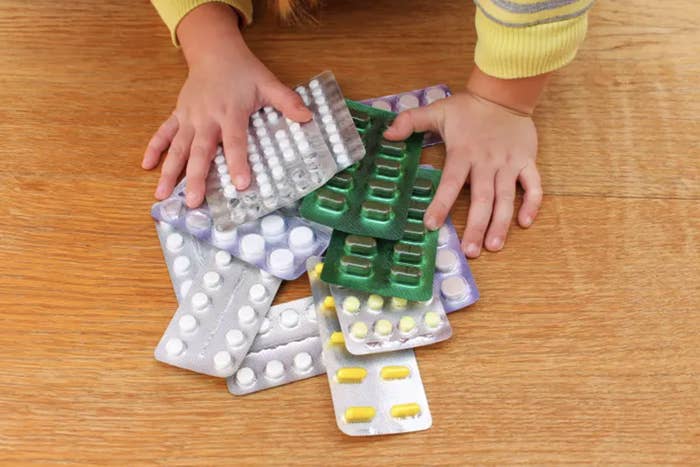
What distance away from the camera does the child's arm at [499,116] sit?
1.81 ft

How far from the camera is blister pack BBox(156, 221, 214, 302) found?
54 centimetres

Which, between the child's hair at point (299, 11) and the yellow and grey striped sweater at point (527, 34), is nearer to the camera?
the yellow and grey striped sweater at point (527, 34)

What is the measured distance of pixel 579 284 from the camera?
55 cm

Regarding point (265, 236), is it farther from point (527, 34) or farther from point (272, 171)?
point (527, 34)

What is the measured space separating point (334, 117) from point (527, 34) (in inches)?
6.9

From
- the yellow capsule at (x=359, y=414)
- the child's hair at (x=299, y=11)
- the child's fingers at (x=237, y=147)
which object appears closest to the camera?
the yellow capsule at (x=359, y=414)

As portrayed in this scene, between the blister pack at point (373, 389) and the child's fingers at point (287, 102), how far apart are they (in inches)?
7.5

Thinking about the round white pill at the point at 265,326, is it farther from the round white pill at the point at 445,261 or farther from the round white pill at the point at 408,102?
the round white pill at the point at 408,102

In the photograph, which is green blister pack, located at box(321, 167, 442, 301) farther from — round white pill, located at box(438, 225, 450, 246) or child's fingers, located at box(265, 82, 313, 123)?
child's fingers, located at box(265, 82, 313, 123)

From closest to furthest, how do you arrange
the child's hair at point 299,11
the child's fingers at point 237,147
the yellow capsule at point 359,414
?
the yellow capsule at point 359,414 → the child's fingers at point 237,147 → the child's hair at point 299,11

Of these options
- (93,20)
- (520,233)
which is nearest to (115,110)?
(93,20)

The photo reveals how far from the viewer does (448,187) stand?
58 centimetres

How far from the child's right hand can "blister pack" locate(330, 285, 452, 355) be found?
14 centimetres

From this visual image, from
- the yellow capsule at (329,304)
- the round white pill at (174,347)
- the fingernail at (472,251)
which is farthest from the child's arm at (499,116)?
the round white pill at (174,347)
